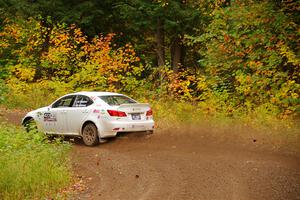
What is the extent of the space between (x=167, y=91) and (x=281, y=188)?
518 inches

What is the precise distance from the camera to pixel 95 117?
44.0 feet

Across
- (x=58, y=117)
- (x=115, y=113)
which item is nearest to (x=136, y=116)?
(x=115, y=113)

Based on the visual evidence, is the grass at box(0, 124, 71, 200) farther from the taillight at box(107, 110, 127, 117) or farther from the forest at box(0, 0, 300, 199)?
the taillight at box(107, 110, 127, 117)

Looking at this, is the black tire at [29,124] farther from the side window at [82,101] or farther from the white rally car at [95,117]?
the side window at [82,101]

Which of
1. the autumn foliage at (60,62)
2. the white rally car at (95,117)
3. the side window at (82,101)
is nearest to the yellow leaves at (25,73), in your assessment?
the autumn foliage at (60,62)

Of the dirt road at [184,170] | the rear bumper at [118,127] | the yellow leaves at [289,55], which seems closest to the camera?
the dirt road at [184,170]

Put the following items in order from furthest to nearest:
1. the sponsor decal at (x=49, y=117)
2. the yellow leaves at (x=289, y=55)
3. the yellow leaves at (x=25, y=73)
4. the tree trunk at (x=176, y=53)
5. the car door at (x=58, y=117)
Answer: the tree trunk at (x=176, y=53), the yellow leaves at (x=25, y=73), the sponsor decal at (x=49, y=117), the car door at (x=58, y=117), the yellow leaves at (x=289, y=55)

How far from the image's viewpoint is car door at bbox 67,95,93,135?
13.7m

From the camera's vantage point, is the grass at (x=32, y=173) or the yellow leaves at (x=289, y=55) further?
the yellow leaves at (x=289, y=55)

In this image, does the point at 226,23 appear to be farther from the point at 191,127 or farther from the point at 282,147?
the point at 282,147

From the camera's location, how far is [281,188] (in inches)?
318

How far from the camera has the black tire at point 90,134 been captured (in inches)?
529

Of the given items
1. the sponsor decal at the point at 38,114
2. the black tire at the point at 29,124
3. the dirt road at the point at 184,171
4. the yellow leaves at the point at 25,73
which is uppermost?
the yellow leaves at the point at 25,73

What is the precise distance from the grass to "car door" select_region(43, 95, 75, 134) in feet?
12.4
